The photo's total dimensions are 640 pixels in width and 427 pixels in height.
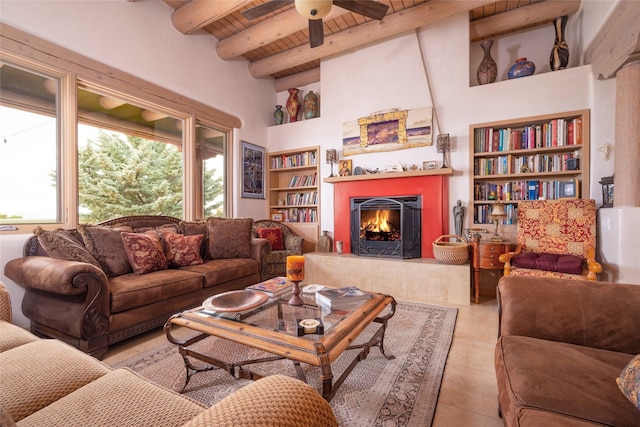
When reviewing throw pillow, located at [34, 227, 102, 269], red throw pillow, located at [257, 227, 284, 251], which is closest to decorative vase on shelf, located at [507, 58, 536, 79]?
red throw pillow, located at [257, 227, 284, 251]

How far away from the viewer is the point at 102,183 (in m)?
2.89

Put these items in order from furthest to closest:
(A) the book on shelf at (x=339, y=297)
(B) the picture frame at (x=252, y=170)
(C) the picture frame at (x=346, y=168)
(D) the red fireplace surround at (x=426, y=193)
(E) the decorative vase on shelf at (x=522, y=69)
→ 1. (B) the picture frame at (x=252, y=170)
2. (C) the picture frame at (x=346, y=168)
3. (D) the red fireplace surround at (x=426, y=193)
4. (E) the decorative vase on shelf at (x=522, y=69)
5. (A) the book on shelf at (x=339, y=297)

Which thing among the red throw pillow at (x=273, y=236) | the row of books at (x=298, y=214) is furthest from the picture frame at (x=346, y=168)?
the red throw pillow at (x=273, y=236)

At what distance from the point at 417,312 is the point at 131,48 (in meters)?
3.97

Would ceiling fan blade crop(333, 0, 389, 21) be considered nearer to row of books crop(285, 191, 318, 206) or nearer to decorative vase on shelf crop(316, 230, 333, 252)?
row of books crop(285, 191, 318, 206)

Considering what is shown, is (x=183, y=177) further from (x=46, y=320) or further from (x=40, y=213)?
(x=46, y=320)

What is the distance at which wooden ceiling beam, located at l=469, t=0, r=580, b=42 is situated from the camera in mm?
3092

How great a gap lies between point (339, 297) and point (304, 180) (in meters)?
3.16

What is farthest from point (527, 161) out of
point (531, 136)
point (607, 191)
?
point (607, 191)

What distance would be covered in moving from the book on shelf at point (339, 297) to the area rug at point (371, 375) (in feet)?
1.32

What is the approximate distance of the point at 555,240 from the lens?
9.19 ft

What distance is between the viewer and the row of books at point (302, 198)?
459cm

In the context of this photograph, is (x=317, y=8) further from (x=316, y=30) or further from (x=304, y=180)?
(x=304, y=180)

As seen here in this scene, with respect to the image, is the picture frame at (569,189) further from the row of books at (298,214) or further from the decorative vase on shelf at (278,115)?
the decorative vase on shelf at (278,115)
